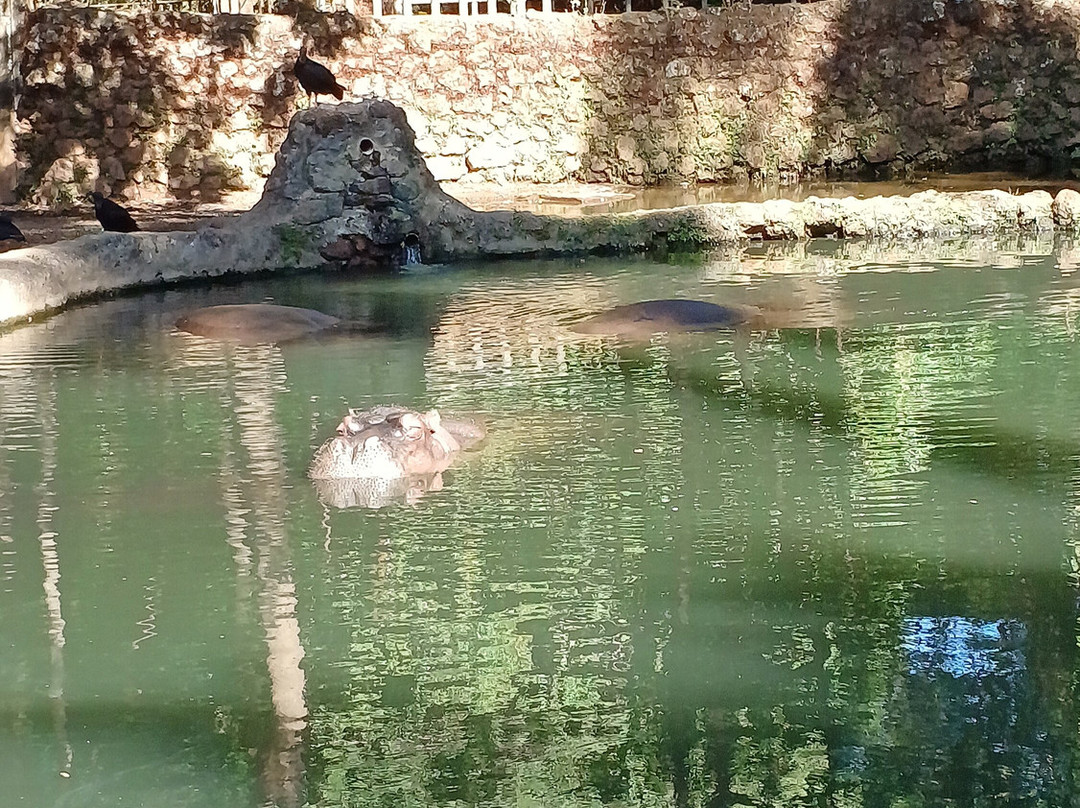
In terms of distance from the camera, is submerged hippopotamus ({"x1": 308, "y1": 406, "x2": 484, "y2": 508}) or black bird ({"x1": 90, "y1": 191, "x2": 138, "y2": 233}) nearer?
submerged hippopotamus ({"x1": 308, "y1": 406, "x2": 484, "y2": 508})

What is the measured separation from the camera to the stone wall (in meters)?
15.7

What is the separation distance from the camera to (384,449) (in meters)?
5.22

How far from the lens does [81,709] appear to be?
3.51 metres

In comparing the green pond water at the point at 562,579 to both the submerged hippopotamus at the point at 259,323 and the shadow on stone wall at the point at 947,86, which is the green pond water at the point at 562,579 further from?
the shadow on stone wall at the point at 947,86

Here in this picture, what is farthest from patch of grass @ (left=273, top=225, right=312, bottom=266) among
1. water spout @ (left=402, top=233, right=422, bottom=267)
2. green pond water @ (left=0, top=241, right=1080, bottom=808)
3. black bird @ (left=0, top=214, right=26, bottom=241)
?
green pond water @ (left=0, top=241, right=1080, bottom=808)

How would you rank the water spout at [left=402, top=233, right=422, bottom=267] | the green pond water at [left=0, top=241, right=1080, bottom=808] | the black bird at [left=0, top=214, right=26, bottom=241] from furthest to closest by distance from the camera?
the water spout at [left=402, top=233, right=422, bottom=267] → the black bird at [left=0, top=214, right=26, bottom=241] → the green pond water at [left=0, top=241, right=1080, bottom=808]

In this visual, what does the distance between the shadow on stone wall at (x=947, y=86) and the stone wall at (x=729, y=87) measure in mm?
15

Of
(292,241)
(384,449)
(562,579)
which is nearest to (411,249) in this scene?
(292,241)

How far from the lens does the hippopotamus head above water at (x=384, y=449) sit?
521cm

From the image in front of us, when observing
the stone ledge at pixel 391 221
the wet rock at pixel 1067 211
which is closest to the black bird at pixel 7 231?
the stone ledge at pixel 391 221

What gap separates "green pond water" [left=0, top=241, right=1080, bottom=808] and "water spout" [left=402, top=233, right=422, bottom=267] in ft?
10.6

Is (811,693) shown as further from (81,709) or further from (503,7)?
(503,7)

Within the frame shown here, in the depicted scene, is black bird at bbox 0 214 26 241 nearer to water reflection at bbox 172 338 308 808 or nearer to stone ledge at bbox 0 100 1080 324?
stone ledge at bbox 0 100 1080 324

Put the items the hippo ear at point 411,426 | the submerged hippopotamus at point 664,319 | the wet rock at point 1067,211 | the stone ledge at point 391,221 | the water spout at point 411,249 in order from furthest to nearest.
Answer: the wet rock at point 1067,211 → the water spout at point 411,249 → the stone ledge at point 391,221 → the submerged hippopotamus at point 664,319 → the hippo ear at point 411,426
